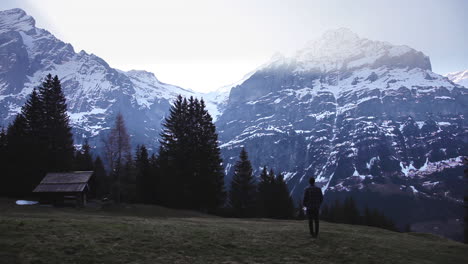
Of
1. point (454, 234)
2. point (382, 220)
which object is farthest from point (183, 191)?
point (454, 234)

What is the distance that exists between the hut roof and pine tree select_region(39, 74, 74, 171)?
841 centimetres

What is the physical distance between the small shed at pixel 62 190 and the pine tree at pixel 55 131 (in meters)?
9.05

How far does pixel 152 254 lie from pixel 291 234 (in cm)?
919

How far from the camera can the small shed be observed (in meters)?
40.9

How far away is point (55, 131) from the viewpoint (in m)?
52.5

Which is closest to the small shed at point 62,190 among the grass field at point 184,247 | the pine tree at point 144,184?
the pine tree at point 144,184

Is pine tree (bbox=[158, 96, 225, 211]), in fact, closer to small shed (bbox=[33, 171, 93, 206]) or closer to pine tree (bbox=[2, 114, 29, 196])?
small shed (bbox=[33, 171, 93, 206])

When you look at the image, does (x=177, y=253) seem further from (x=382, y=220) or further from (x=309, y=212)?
(x=382, y=220)

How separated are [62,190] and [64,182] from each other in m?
1.44

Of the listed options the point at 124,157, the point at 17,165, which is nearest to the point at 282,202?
the point at 124,157

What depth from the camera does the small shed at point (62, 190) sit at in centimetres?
4094

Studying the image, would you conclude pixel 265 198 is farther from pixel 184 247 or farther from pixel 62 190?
pixel 184 247

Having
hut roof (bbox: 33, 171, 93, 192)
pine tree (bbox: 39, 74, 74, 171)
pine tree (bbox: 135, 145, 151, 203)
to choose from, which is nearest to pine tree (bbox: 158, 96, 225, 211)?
pine tree (bbox: 135, 145, 151, 203)

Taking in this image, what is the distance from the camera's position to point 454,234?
187375 millimetres
